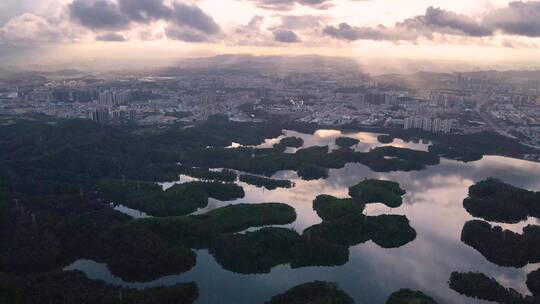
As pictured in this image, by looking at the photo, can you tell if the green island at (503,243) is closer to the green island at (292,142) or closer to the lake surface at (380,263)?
the lake surface at (380,263)

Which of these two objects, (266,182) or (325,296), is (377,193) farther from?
Result: (325,296)

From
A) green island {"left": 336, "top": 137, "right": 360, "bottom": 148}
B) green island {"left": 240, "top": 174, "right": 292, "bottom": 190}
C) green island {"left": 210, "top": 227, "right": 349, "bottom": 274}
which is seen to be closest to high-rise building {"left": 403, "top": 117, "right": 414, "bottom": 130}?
green island {"left": 336, "top": 137, "right": 360, "bottom": 148}

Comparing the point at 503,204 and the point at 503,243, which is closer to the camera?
the point at 503,243

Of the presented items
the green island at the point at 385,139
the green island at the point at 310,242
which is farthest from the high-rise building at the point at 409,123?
the green island at the point at 310,242

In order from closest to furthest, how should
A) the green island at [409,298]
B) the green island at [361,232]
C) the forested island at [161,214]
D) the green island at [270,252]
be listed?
the green island at [409,298], the forested island at [161,214], the green island at [270,252], the green island at [361,232]

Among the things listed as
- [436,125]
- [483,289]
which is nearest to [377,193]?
[483,289]

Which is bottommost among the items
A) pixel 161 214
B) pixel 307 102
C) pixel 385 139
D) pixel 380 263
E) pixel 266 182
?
pixel 380 263

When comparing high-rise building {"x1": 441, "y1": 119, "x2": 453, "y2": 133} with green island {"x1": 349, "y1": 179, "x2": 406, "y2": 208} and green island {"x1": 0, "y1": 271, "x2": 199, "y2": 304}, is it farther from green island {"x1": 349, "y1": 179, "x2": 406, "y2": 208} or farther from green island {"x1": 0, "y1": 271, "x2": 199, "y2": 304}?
green island {"x1": 0, "y1": 271, "x2": 199, "y2": 304}
